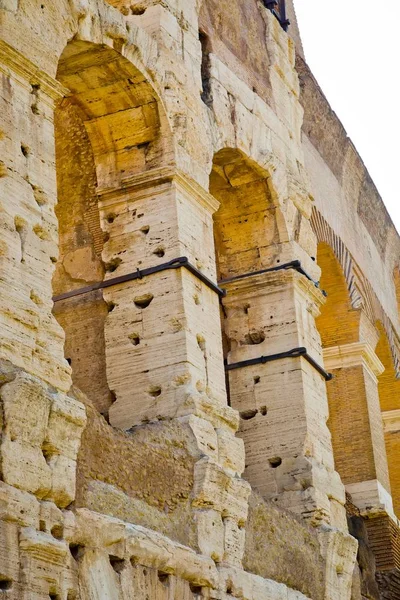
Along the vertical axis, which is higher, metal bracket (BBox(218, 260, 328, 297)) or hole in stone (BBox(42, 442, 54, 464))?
metal bracket (BBox(218, 260, 328, 297))

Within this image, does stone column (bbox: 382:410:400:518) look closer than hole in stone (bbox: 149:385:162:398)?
No

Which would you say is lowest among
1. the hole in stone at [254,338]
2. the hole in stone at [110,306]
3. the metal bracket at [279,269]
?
the hole in stone at [110,306]

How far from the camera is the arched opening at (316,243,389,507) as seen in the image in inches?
581

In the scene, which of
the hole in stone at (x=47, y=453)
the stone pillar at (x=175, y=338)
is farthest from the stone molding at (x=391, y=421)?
the hole in stone at (x=47, y=453)

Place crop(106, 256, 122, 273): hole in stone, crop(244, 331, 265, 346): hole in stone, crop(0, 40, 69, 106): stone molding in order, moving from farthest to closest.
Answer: crop(244, 331, 265, 346): hole in stone, crop(106, 256, 122, 273): hole in stone, crop(0, 40, 69, 106): stone molding

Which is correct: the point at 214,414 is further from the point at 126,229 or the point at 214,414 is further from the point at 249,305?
the point at 249,305

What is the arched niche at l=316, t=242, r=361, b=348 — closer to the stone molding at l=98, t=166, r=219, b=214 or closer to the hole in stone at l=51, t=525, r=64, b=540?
the stone molding at l=98, t=166, r=219, b=214

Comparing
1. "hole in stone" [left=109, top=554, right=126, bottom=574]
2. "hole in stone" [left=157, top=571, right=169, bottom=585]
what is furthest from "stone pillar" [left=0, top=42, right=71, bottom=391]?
"hole in stone" [left=157, top=571, right=169, bottom=585]

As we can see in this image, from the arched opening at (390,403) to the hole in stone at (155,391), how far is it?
23.1 ft

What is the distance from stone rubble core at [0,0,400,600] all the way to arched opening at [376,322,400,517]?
5.97ft

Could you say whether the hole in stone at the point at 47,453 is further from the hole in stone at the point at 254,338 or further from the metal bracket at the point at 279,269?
the metal bracket at the point at 279,269

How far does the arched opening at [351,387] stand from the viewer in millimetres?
14750

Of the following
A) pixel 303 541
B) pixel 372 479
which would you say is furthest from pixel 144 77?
pixel 372 479

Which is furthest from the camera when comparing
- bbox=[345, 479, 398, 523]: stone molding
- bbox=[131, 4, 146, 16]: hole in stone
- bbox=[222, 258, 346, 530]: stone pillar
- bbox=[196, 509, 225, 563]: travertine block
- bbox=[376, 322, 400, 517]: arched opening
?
bbox=[376, 322, 400, 517]: arched opening
